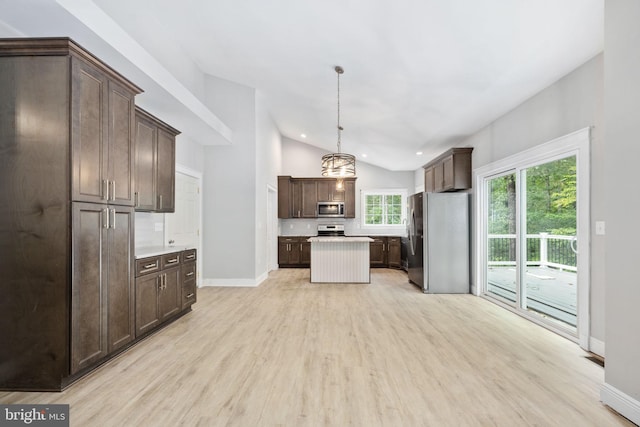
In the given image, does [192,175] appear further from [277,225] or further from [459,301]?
[459,301]

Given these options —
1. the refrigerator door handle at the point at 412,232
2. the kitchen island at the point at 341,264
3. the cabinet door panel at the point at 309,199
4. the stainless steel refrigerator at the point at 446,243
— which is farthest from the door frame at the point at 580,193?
the cabinet door panel at the point at 309,199

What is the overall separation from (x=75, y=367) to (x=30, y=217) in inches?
43.7

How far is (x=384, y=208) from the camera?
8.81m

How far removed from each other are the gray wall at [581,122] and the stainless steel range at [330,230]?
5.06m

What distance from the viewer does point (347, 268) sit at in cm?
607

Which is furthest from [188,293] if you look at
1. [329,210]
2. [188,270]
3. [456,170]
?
[329,210]

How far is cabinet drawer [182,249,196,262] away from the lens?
388 centimetres

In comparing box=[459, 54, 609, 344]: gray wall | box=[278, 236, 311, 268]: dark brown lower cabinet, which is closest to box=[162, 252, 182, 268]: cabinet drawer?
box=[459, 54, 609, 344]: gray wall

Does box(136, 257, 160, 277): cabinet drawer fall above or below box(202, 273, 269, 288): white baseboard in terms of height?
above

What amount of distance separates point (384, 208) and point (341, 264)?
10.8 ft

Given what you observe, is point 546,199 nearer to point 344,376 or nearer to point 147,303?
point 344,376

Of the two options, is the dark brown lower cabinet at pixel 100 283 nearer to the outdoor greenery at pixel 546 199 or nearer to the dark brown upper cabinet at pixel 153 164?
the dark brown upper cabinet at pixel 153 164

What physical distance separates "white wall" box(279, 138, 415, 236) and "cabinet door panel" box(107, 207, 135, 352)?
574 cm

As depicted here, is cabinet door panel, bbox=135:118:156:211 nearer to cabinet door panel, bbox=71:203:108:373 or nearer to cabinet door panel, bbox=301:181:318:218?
cabinet door panel, bbox=71:203:108:373
